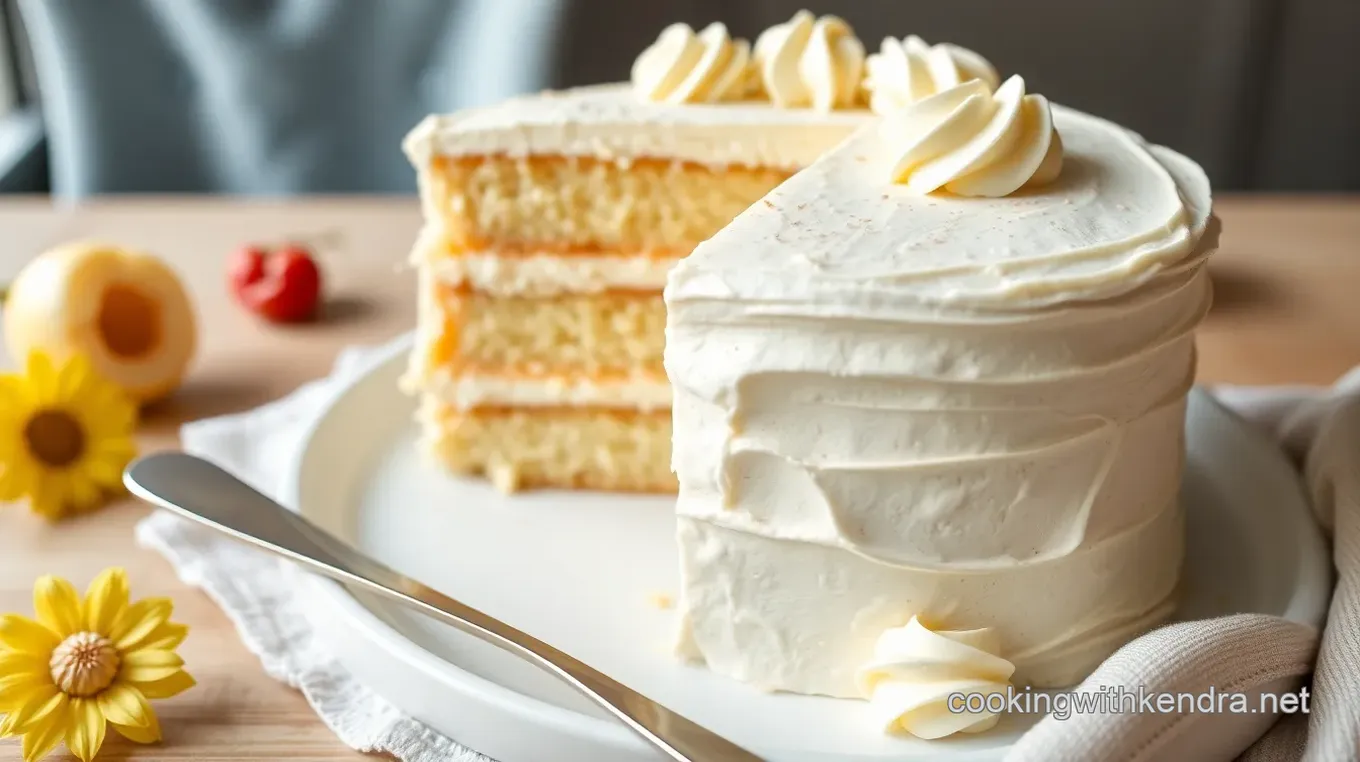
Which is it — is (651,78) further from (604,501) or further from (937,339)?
(937,339)

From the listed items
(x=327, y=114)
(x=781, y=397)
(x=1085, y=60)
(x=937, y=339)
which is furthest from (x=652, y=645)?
(x=1085, y=60)

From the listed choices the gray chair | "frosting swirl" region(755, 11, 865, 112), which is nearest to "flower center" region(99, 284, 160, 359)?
"frosting swirl" region(755, 11, 865, 112)

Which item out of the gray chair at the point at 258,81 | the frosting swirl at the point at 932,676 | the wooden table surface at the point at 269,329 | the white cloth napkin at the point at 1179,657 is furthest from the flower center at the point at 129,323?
the gray chair at the point at 258,81

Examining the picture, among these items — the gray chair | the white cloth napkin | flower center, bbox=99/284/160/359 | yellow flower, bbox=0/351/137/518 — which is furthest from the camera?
the gray chair

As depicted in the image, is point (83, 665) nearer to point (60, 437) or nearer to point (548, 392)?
point (60, 437)

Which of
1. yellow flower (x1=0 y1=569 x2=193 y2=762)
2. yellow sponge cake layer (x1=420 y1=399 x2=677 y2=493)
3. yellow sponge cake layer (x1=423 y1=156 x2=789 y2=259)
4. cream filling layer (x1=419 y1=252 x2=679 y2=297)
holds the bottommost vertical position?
yellow sponge cake layer (x1=420 y1=399 x2=677 y2=493)

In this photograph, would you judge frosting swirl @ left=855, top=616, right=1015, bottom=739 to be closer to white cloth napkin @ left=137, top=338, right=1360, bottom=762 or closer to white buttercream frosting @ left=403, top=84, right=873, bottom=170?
white cloth napkin @ left=137, top=338, right=1360, bottom=762

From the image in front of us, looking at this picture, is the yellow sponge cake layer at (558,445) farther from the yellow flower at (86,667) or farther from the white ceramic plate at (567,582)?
the yellow flower at (86,667)
